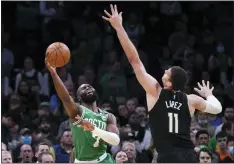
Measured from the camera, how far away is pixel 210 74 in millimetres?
19297

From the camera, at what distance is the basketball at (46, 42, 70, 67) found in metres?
11.3

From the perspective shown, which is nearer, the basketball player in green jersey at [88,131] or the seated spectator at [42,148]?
the basketball player in green jersey at [88,131]

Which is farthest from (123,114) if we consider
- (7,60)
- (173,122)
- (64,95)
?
(173,122)

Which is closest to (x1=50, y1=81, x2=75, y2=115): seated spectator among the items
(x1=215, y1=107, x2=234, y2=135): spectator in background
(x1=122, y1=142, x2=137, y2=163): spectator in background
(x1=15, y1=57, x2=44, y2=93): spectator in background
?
(x1=15, y1=57, x2=44, y2=93): spectator in background

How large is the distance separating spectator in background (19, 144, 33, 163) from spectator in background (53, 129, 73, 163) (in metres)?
0.44

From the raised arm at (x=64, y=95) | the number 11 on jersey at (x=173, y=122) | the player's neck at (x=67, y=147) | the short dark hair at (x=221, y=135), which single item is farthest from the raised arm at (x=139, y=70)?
the short dark hair at (x=221, y=135)

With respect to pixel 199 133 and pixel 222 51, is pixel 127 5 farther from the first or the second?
pixel 199 133

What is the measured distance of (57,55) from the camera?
450 inches

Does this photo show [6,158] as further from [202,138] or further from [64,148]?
[202,138]

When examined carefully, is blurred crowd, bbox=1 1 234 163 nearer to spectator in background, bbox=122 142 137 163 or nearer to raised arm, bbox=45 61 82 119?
spectator in background, bbox=122 142 137 163

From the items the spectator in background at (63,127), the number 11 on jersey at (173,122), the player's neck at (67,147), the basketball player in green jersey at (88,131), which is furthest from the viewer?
the spectator in background at (63,127)

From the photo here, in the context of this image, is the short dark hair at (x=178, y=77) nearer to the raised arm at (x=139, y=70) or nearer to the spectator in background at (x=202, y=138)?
the raised arm at (x=139, y=70)

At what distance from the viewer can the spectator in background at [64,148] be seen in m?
14.9

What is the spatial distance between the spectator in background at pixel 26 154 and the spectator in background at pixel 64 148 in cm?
44
